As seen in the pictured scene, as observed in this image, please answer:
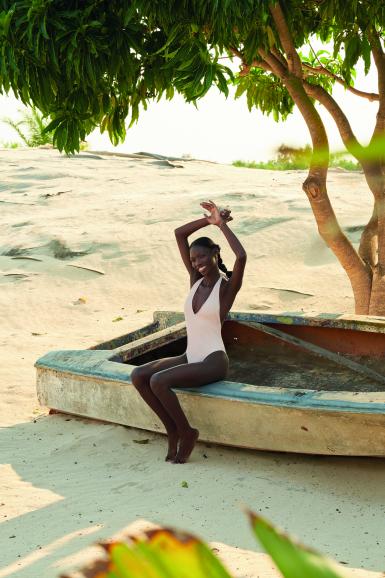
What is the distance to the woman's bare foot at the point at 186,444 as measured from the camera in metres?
4.91

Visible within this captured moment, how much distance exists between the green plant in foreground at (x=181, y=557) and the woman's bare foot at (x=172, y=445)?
14.8 ft

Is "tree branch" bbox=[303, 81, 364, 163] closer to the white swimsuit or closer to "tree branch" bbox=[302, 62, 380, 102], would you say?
"tree branch" bbox=[302, 62, 380, 102]

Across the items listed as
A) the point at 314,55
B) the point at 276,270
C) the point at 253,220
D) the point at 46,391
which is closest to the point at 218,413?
the point at 46,391

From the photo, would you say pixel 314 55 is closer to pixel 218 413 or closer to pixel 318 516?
pixel 218 413

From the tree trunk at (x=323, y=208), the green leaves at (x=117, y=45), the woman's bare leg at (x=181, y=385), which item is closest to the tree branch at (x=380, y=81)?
the tree trunk at (x=323, y=208)

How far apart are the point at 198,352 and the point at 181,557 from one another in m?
4.54

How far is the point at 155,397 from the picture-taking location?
4.99m

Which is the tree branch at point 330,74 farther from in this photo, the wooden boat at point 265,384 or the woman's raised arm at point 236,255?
the woman's raised arm at point 236,255

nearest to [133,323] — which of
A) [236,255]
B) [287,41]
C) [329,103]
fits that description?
[329,103]

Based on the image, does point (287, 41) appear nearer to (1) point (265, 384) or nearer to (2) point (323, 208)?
(2) point (323, 208)

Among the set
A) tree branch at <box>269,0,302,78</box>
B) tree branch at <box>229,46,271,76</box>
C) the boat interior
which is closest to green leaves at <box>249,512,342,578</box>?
the boat interior

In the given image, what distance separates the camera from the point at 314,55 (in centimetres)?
781

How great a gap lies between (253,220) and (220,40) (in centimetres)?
744

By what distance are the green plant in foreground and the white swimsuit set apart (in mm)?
4447
